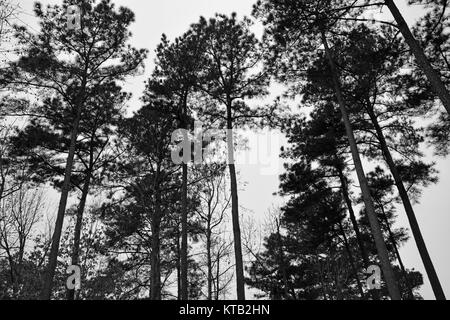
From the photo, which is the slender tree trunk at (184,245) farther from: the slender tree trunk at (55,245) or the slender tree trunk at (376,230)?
the slender tree trunk at (376,230)

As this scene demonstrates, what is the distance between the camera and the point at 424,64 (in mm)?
7207

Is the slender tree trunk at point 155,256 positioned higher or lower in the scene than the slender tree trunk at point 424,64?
lower

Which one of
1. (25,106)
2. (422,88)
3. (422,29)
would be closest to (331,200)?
(422,88)

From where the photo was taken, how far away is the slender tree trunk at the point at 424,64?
22.4ft

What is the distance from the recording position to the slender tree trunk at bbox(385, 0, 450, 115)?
268 inches
